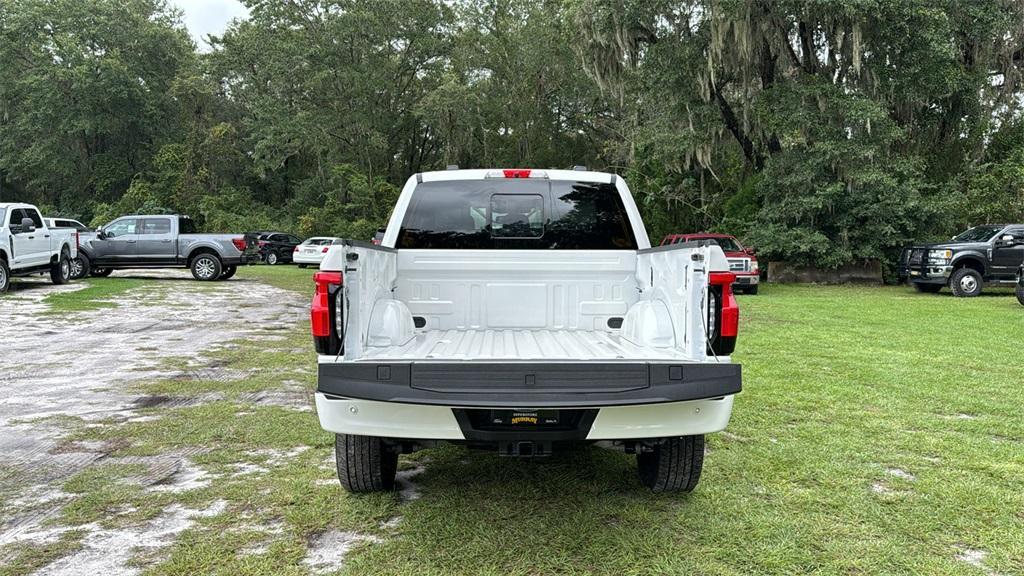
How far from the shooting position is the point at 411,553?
3021 millimetres

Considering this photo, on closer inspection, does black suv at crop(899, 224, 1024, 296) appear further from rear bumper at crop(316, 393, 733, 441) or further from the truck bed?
rear bumper at crop(316, 393, 733, 441)

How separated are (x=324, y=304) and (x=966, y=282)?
17.0m

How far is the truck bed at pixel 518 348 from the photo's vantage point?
307cm

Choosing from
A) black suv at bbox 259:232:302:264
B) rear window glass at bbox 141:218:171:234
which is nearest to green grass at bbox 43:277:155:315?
rear window glass at bbox 141:218:171:234

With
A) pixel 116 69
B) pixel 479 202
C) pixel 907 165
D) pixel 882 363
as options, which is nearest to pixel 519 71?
pixel 907 165

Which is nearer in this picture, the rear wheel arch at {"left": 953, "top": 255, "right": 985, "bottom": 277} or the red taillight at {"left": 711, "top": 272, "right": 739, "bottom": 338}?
the red taillight at {"left": 711, "top": 272, "right": 739, "bottom": 338}

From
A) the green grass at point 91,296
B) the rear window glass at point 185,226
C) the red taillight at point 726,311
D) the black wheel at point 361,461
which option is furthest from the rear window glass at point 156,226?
the red taillight at point 726,311

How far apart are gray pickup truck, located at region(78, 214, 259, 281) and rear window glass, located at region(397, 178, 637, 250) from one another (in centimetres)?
1614

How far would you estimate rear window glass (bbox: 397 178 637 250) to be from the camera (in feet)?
14.4

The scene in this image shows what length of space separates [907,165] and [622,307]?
57.9 ft

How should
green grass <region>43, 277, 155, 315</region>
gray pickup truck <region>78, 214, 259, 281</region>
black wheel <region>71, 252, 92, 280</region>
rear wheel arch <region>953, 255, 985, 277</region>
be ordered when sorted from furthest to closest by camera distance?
gray pickup truck <region>78, 214, 259, 281</region>
black wheel <region>71, 252, 92, 280</region>
rear wheel arch <region>953, 255, 985, 277</region>
green grass <region>43, 277, 155, 315</region>

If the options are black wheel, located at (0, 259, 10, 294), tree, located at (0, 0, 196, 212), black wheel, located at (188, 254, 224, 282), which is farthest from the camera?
tree, located at (0, 0, 196, 212)

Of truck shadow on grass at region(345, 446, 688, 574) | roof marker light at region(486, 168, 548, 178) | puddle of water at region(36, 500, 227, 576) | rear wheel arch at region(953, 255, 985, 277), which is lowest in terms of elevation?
truck shadow on grass at region(345, 446, 688, 574)

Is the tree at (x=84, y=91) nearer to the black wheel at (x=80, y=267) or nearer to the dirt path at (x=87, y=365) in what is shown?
the black wheel at (x=80, y=267)
